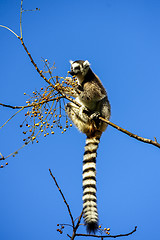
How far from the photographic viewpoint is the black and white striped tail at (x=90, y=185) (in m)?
5.55

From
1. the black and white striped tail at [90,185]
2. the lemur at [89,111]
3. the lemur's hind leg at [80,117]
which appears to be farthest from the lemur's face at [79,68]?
the black and white striped tail at [90,185]

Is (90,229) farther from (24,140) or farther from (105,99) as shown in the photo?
(105,99)

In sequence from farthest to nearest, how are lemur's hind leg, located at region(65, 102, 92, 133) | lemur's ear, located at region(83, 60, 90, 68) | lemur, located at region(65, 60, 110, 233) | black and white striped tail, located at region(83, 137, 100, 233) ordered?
1. lemur's ear, located at region(83, 60, 90, 68)
2. lemur's hind leg, located at region(65, 102, 92, 133)
3. lemur, located at region(65, 60, 110, 233)
4. black and white striped tail, located at region(83, 137, 100, 233)

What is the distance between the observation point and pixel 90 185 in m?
6.54

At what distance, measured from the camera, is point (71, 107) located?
7844 mm

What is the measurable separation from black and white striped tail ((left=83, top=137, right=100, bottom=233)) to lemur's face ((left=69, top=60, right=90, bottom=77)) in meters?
1.97

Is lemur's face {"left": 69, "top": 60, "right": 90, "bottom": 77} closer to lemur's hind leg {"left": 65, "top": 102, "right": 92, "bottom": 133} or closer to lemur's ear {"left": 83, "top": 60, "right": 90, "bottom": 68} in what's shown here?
lemur's ear {"left": 83, "top": 60, "right": 90, "bottom": 68}

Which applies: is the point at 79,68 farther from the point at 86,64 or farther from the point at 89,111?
the point at 89,111

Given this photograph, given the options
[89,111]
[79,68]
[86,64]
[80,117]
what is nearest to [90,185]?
[80,117]

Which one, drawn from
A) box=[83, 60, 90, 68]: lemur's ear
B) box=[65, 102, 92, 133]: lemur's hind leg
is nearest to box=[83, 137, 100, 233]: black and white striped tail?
box=[65, 102, 92, 133]: lemur's hind leg

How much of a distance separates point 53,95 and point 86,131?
293cm

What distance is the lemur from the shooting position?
23.0 feet

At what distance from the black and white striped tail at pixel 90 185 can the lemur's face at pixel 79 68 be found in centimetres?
197

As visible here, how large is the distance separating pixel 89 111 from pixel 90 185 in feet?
7.03
